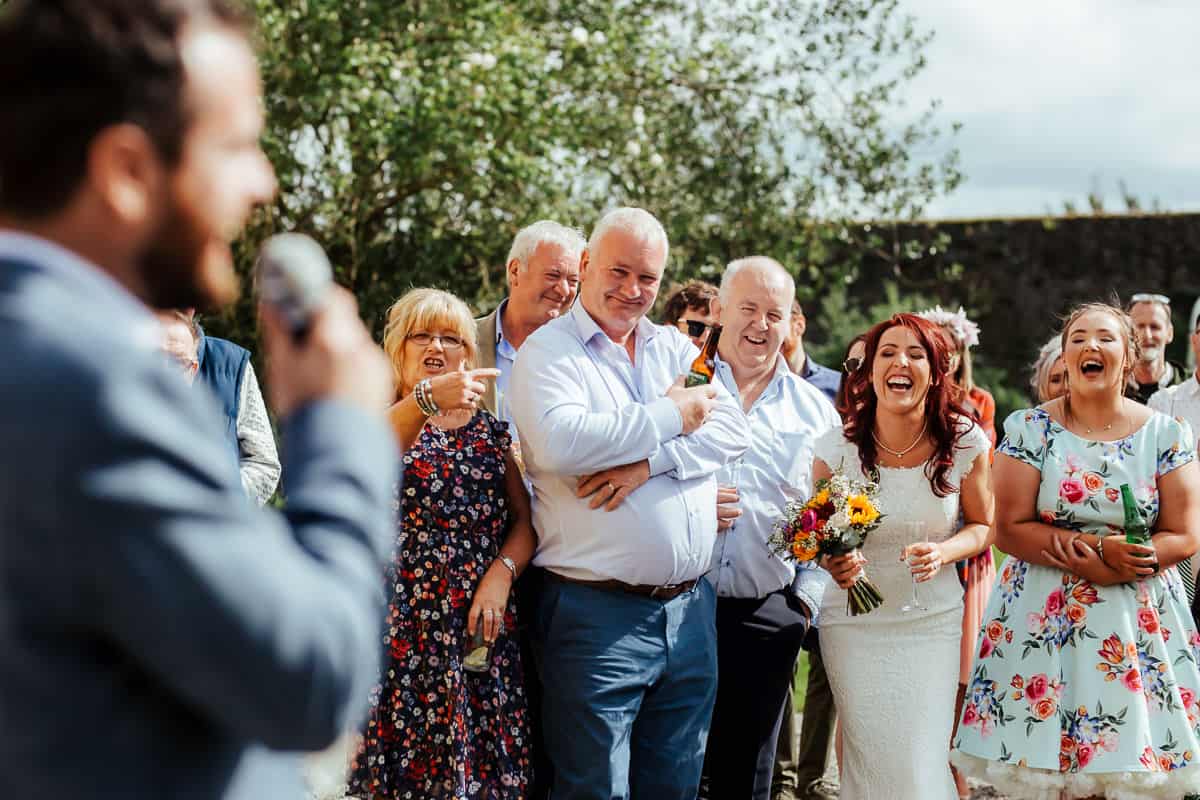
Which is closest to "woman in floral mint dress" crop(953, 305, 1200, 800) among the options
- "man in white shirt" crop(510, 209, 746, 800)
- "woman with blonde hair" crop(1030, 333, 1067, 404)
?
"man in white shirt" crop(510, 209, 746, 800)

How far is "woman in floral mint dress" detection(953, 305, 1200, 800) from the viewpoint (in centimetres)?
475

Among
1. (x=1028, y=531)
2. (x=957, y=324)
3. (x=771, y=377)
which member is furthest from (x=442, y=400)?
(x=957, y=324)

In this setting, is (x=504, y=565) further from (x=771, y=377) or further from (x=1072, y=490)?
(x=1072, y=490)

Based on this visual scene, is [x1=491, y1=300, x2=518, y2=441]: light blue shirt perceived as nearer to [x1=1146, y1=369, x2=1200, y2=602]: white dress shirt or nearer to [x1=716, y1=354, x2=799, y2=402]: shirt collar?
[x1=716, y1=354, x2=799, y2=402]: shirt collar

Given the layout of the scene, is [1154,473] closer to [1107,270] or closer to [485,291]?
[485,291]

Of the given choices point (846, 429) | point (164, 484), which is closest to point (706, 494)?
point (846, 429)

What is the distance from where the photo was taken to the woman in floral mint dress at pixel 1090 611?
15.6ft

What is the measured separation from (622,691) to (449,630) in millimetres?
608

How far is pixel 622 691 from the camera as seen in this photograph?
13.7 ft

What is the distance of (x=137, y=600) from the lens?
1.02 m

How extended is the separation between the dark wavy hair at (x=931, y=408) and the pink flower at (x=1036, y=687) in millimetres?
778

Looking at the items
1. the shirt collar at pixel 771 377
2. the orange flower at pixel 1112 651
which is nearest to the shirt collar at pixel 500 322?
the shirt collar at pixel 771 377

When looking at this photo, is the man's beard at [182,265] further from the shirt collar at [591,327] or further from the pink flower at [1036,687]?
the pink flower at [1036,687]

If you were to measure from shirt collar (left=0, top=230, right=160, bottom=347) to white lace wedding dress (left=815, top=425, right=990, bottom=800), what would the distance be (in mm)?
4107
